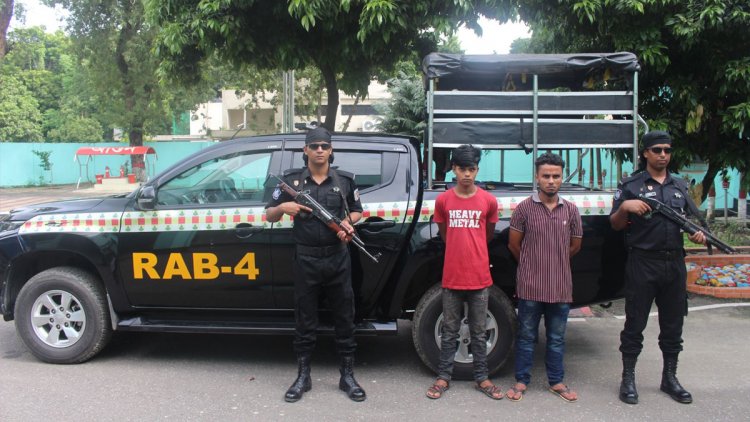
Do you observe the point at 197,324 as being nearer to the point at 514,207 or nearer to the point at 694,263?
the point at 514,207

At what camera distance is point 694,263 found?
766 cm

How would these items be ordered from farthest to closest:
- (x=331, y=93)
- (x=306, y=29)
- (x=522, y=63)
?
(x=331, y=93)
(x=306, y=29)
(x=522, y=63)

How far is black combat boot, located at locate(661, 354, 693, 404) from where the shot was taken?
4.01 m

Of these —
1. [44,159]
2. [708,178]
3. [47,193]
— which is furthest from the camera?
[44,159]

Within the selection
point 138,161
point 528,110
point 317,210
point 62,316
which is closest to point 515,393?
point 317,210

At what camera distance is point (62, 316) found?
4.63 metres

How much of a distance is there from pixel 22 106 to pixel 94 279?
4300 centimetres

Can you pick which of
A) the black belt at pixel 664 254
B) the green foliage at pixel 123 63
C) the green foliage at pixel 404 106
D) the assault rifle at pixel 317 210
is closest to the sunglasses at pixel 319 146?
the assault rifle at pixel 317 210

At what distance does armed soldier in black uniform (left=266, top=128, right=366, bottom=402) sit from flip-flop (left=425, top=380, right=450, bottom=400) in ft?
1.47

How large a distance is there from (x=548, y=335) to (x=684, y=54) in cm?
466

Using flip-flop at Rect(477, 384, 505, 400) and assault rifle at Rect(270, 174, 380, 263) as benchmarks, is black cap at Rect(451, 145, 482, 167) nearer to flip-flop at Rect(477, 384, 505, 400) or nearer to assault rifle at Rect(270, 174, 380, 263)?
assault rifle at Rect(270, 174, 380, 263)

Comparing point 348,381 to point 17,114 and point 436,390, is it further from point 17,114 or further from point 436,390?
point 17,114

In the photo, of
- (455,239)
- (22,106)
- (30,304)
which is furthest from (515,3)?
(22,106)

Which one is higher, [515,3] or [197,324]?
[515,3]
